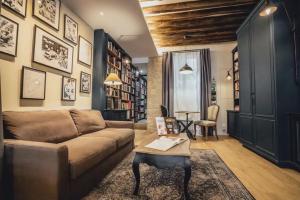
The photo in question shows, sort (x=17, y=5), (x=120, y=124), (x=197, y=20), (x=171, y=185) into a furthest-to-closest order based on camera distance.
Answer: (x=197, y=20)
(x=120, y=124)
(x=17, y=5)
(x=171, y=185)

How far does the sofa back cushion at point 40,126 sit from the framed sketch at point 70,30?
1.39 meters

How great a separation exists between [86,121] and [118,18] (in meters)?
2.09

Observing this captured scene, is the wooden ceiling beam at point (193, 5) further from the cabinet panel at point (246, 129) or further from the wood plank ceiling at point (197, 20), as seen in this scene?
the cabinet panel at point (246, 129)

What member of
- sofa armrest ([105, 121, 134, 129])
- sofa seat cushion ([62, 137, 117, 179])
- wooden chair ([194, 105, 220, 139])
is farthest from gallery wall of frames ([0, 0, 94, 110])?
wooden chair ([194, 105, 220, 139])

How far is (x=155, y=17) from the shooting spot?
164 inches

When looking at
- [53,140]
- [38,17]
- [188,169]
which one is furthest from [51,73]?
[188,169]

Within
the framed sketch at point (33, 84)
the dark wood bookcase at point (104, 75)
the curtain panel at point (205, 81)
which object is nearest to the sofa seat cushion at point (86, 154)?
the framed sketch at point (33, 84)

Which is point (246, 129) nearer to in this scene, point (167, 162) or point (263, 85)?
point (263, 85)

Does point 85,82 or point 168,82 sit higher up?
point 168,82

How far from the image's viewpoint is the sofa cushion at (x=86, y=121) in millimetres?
2679

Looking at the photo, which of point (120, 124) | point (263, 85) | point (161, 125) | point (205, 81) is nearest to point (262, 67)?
point (263, 85)

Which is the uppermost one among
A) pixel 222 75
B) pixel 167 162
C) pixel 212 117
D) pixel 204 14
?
pixel 204 14

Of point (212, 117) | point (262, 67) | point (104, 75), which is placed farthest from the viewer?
point (212, 117)

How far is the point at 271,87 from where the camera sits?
9.04 ft
